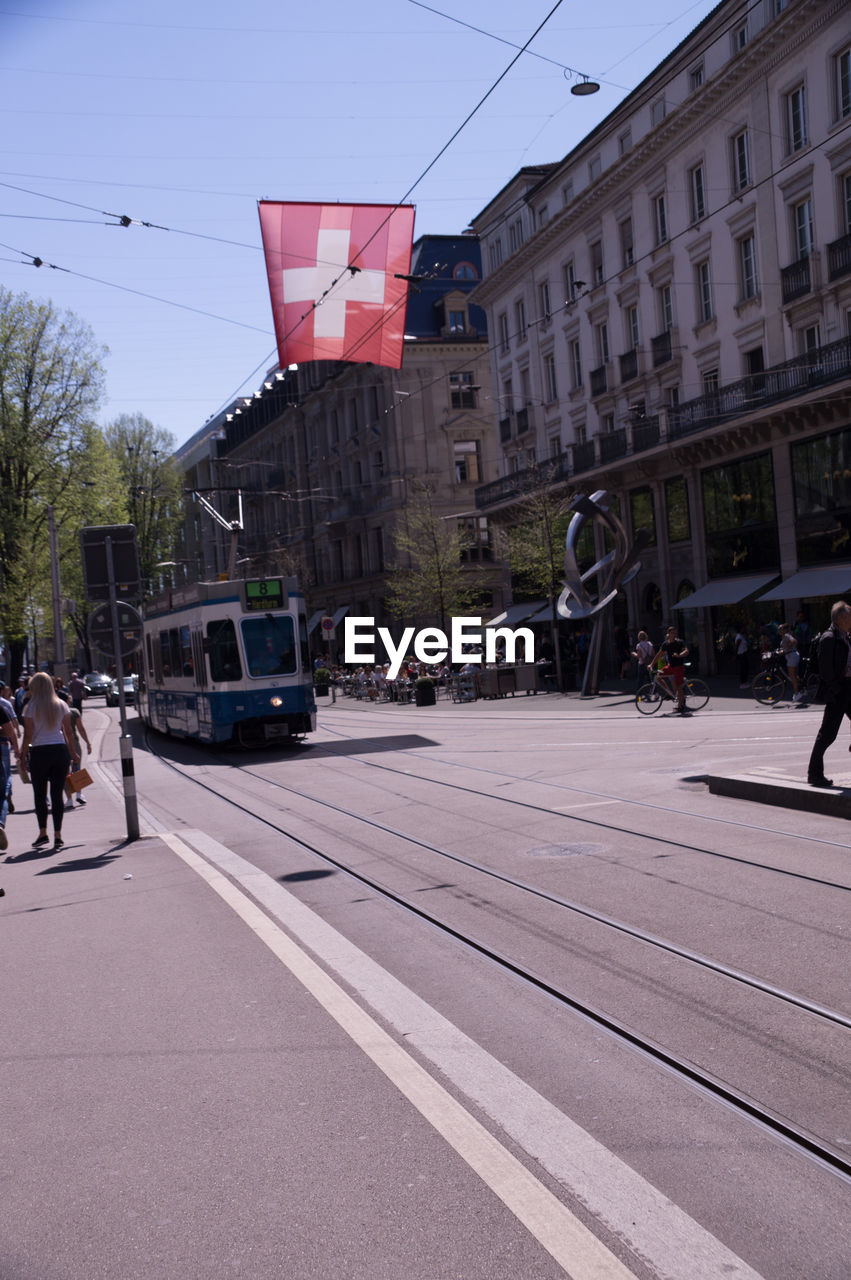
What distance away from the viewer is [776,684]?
25.4 metres

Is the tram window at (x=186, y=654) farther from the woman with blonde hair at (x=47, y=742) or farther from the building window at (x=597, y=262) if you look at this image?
the building window at (x=597, y=262)

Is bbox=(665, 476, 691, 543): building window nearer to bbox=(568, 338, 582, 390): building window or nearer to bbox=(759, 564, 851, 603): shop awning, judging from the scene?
bbox=(759, 564, 851, 603): shop awning

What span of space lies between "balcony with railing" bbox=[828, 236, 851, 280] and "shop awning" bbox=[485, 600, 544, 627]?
20.0 meters

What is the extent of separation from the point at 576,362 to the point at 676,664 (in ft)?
76.1

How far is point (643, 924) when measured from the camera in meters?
7.16

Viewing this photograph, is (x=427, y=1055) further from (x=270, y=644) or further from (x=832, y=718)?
(x=270, y=644)

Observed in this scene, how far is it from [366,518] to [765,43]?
36.8 m

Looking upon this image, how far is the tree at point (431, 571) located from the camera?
2013 inches

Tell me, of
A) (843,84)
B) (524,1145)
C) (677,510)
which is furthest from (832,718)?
(677,510)

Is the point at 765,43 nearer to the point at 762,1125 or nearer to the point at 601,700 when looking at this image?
the point at 601,700

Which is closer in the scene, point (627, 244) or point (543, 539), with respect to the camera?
point (543, 539)

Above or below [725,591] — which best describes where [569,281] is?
above

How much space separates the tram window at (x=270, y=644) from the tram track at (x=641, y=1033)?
11.8 m

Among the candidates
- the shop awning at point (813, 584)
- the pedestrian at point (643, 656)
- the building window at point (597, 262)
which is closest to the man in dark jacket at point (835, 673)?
the pedestrian at point (643, 656)
